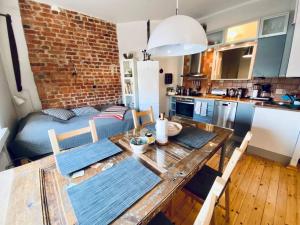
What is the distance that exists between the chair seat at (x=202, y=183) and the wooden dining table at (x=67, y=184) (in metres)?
0.29

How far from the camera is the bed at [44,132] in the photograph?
63.2 inches

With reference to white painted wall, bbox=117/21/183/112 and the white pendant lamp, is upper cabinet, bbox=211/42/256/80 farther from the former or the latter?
the white pendant lamp

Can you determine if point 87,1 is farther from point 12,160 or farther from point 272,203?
point 272,203

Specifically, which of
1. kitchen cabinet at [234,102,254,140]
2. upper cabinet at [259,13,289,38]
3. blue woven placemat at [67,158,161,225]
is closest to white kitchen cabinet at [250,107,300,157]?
kitchen cabinet at [234,102,254,140]

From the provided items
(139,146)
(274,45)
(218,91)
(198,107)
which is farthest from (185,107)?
(139,146)

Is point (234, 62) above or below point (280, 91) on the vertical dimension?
above

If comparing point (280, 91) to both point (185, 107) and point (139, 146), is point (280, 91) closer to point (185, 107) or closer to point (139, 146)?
point (185, 107)

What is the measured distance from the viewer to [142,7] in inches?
98.1

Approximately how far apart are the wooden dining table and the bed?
0.88 meters

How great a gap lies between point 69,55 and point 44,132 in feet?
5.38

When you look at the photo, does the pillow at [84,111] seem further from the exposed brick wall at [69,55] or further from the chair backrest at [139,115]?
the chair backrest at [139,115]

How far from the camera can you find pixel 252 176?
72.9 inches

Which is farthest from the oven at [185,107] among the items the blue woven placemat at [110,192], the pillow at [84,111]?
the blue woven placemat at [110,192]

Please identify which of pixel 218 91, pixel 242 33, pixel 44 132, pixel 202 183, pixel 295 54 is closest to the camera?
pixel 202 183
